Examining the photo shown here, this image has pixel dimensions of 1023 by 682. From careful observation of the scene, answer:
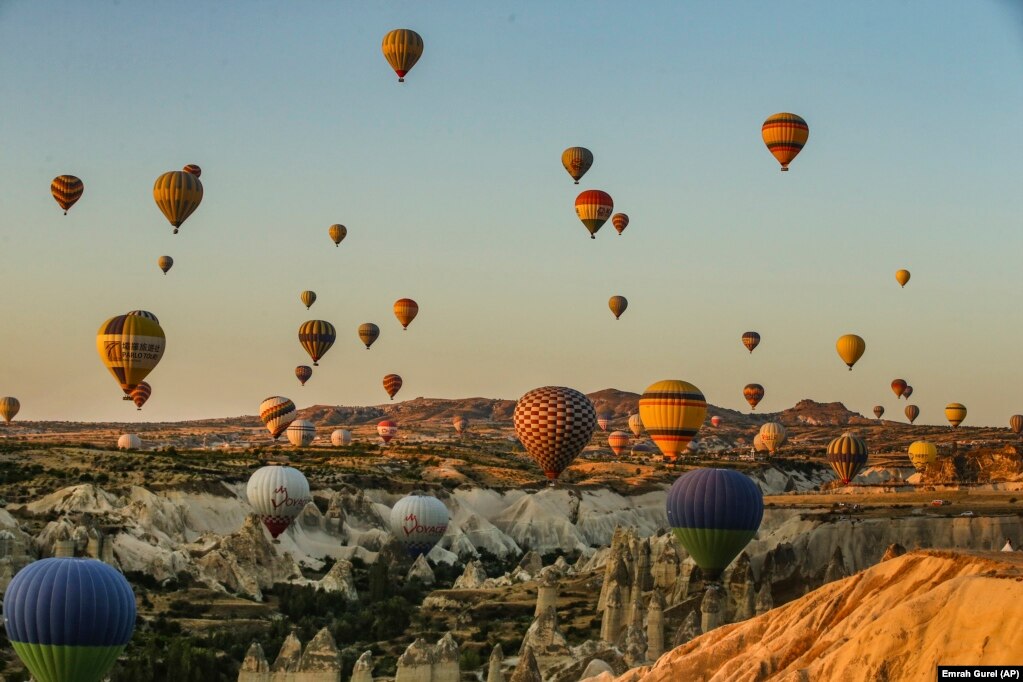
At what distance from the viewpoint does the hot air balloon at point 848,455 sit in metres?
102

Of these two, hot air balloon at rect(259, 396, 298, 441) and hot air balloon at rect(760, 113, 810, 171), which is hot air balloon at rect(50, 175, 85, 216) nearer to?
hot air balloon at rect(760, 113, 810, 171)

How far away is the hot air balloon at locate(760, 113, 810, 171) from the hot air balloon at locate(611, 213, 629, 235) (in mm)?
23762

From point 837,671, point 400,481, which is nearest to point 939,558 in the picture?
point 837,671

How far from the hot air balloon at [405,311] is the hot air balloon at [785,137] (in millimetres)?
45854

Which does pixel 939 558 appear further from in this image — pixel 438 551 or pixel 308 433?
pixel 308 433

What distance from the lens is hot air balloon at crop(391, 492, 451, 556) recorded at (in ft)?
304

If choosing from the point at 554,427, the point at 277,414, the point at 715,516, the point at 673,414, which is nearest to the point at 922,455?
the point at 277,414

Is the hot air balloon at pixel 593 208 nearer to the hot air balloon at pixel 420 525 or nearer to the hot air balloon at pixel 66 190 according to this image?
the hot air balloon at pixel 420 525

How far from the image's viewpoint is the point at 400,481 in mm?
121688

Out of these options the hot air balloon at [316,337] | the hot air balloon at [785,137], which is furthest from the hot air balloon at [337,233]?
the hot air balloon at [785,137]

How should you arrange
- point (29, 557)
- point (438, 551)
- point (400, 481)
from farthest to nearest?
1. point (400, 481)
2. point (438, 551)
3. point (29, 557)

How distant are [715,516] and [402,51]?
106 ft

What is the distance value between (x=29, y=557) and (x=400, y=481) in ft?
174

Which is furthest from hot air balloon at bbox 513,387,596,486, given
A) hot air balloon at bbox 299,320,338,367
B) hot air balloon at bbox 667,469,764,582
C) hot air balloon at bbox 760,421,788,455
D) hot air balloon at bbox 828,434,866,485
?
hot air balloon at bbox 760,421,788,455
